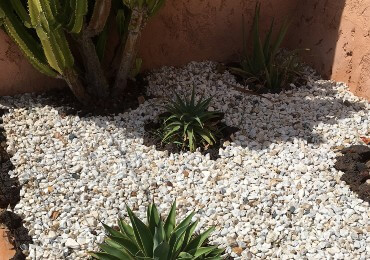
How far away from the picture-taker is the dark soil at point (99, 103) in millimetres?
3883

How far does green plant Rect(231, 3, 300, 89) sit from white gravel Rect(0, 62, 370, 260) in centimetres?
19

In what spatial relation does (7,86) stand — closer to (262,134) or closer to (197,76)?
(197,76)

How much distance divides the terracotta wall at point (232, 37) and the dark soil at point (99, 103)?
0.17 m

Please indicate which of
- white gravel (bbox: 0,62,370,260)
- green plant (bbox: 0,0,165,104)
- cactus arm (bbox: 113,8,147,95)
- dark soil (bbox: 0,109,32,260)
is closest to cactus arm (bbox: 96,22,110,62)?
green plant (bbox: 0,0,165,104)

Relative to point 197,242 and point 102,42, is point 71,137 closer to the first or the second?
point 102,42

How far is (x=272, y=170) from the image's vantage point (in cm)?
329

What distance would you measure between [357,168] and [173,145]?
54.2 inches

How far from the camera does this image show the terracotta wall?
4.02 m

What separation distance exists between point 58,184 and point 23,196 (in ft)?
0.80

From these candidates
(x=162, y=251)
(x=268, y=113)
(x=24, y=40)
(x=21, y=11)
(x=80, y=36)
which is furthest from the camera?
(x=268, y=113)

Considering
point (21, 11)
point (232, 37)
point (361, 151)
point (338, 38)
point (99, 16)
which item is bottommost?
point (361, 151)

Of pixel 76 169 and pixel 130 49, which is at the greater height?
pixel 130 49

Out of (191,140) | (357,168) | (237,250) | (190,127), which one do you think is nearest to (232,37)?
(190,127)

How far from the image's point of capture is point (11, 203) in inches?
118
